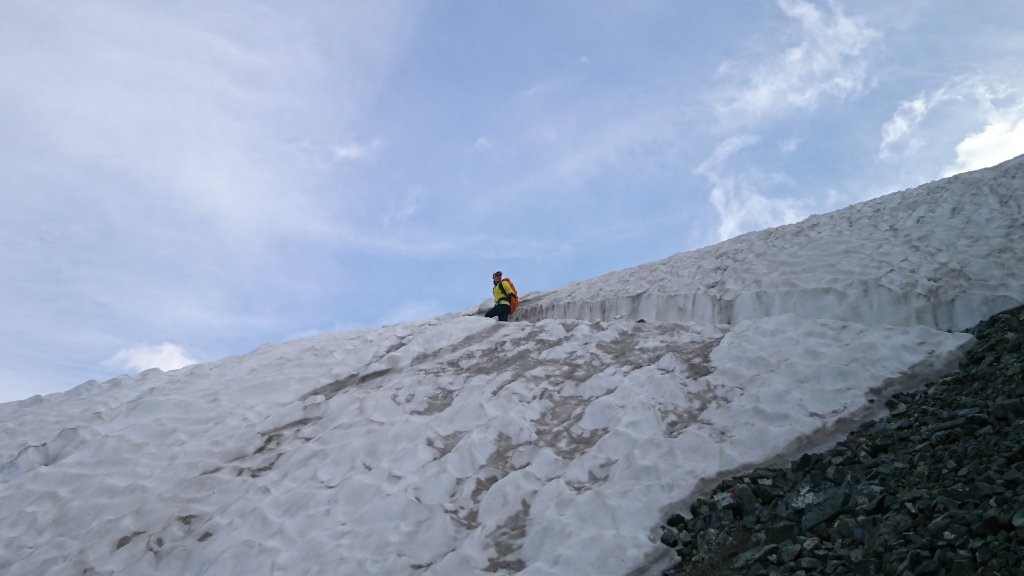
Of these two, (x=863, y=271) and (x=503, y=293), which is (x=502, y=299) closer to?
(x=503, y=293)

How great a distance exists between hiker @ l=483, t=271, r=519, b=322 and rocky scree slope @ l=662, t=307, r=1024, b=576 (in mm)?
9400

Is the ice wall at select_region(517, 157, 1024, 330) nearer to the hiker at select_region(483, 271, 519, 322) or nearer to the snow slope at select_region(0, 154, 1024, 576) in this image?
the snow slope at select_region(0, 154, 1024, 576)

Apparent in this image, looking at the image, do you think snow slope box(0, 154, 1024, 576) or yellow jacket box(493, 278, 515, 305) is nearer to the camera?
snow slope box(0, 154, 1024, 576)

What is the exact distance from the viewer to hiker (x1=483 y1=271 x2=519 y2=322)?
59.0 feet

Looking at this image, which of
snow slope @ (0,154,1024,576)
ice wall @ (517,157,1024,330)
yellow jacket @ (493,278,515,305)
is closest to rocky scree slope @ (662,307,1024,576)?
snow slope @ (0,154,1024,576)

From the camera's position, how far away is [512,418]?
463 inches

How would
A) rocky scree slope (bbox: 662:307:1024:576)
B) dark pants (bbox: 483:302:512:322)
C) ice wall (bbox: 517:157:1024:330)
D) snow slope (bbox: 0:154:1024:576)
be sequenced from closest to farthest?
rocky scree slope (bbox: 662:307:1024:576) < snow slope (bbox: 0:154:1024:576) < ice wall (bbox: 517:157:1024:330) < dark pants (bbox: 483:302:512:322)

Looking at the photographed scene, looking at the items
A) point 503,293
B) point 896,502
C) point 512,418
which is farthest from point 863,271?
point 896,502

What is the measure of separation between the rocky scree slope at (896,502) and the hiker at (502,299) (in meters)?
9.40

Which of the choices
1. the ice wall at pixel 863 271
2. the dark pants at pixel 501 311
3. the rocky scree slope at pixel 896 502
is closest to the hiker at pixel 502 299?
the dark pants at pixel 501 311

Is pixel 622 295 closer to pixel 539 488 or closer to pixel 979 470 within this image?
pixel 539 488

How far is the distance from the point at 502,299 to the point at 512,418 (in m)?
6.47

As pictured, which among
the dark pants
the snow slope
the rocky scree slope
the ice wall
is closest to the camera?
the rocky scree slope

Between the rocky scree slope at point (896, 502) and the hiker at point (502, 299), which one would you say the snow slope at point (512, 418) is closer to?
the rocky scree slope at point (896, 502)
